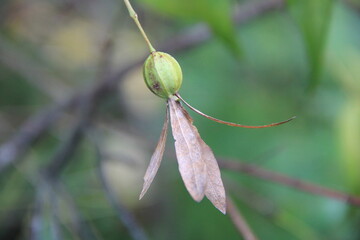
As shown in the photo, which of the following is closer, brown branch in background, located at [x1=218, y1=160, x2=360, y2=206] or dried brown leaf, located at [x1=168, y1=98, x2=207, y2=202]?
dried brown leaf, located at [x1=168, y1=98, x2=207, y2=202]

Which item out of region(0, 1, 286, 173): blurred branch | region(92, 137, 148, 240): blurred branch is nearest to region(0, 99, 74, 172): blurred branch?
region(0, 1, 286, 173): blurred branch

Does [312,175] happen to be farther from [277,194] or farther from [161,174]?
[161,174]

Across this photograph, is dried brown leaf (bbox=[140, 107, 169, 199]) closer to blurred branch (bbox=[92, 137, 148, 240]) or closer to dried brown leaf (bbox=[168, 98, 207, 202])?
dried brown leaf (bbox=[168, 98, 207, 202])

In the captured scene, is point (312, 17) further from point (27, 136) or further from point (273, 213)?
point (27, 136)

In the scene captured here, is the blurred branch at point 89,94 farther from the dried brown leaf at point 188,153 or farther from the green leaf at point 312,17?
the dried brown leaf at point 188,153

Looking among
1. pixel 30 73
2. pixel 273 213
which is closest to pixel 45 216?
pixel 273 213

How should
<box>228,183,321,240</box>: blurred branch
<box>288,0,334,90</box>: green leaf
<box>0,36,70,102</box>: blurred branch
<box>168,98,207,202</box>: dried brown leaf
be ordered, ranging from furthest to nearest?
<box>0,36,70,102</box>: blurred branch, <box>228,183,321,240</box>: blurred branch, <box>288,0,334,90</box>: green leaf, <box>168,98,207,202</box>: dried brown leaf

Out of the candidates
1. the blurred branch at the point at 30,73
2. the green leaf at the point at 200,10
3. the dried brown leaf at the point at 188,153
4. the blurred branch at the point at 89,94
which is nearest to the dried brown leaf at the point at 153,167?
the dried brown leaf at the point at 188,153
